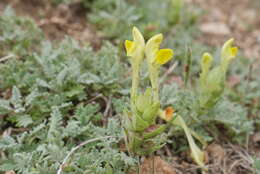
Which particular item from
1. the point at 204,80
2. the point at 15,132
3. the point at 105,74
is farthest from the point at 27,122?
the point at 204,80

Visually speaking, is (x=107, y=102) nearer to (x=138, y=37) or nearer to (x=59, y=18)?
(x=138, y=37)

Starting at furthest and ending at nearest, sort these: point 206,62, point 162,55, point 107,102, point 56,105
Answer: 1. point 107,102
2. point 56,105
3. point 206,62
4. point 162,55

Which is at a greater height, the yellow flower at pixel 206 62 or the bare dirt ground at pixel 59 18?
the bare dirt ground at pixel 59 18

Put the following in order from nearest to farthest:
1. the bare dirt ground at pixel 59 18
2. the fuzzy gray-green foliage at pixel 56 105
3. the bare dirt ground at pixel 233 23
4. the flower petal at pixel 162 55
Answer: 1. the flower petal at pixel 162 55
2. the fuzzy gray-green foliage at pixel 56 105
3. the bare dirt ground at pixel 59 18
4. the bare dirt ground at pixel 233 23

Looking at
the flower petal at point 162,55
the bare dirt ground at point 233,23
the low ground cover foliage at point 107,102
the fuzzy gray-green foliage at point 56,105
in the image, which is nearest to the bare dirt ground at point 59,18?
the low ground cover foliage at point 107,102

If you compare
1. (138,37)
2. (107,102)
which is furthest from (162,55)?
(107,102)

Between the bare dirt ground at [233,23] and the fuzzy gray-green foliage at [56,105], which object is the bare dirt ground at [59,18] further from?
the bare dirt ground at [233,23]

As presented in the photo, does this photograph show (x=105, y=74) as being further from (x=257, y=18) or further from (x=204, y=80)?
(x=257, y=18)

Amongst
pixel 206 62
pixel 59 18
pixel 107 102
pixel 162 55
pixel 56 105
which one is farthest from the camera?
pixel 59 18

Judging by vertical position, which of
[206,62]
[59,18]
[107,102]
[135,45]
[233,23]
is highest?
[59,18]
